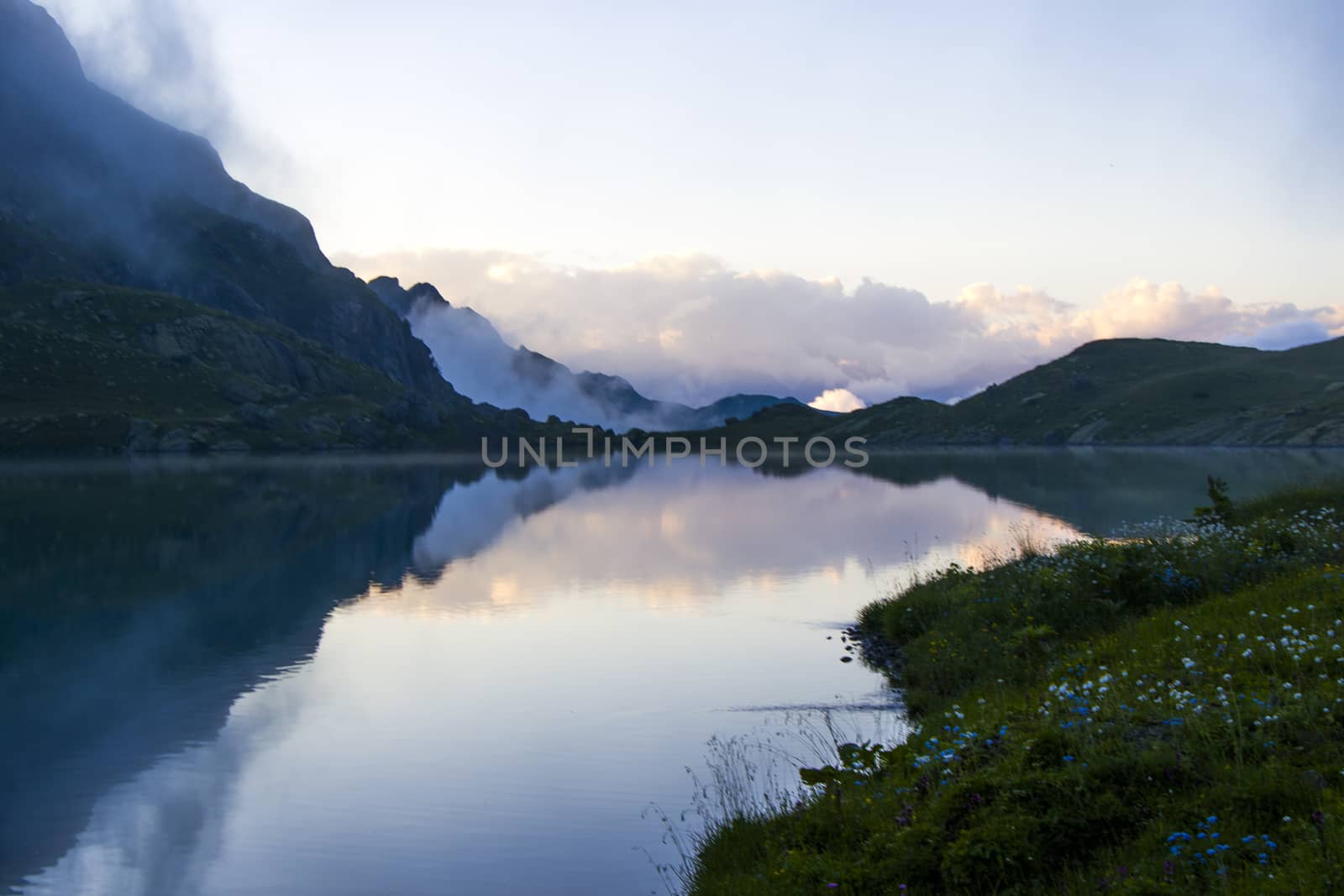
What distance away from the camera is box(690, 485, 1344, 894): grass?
28.8ft

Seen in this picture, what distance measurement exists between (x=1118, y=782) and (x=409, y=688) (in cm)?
1779

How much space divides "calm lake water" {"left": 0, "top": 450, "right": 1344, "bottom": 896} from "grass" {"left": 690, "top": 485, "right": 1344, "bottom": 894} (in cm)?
295

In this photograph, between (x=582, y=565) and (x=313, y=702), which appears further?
(x=582, y=565)

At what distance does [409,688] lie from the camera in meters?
23.9

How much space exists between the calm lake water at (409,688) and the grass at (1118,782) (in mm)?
2952

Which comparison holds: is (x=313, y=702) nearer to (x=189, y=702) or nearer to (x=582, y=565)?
(x=189, y=702)

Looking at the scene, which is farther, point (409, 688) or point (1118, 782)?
point (409, 688)

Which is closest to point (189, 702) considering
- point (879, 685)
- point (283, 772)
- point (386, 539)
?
point (283, 772)

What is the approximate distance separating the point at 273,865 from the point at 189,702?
33.5 ft

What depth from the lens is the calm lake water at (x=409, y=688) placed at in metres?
14.2

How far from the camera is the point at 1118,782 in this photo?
10.2 meters

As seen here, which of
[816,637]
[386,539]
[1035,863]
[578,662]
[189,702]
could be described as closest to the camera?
[1035,863]

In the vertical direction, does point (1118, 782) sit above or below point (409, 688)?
above

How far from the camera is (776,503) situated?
82.8 m
